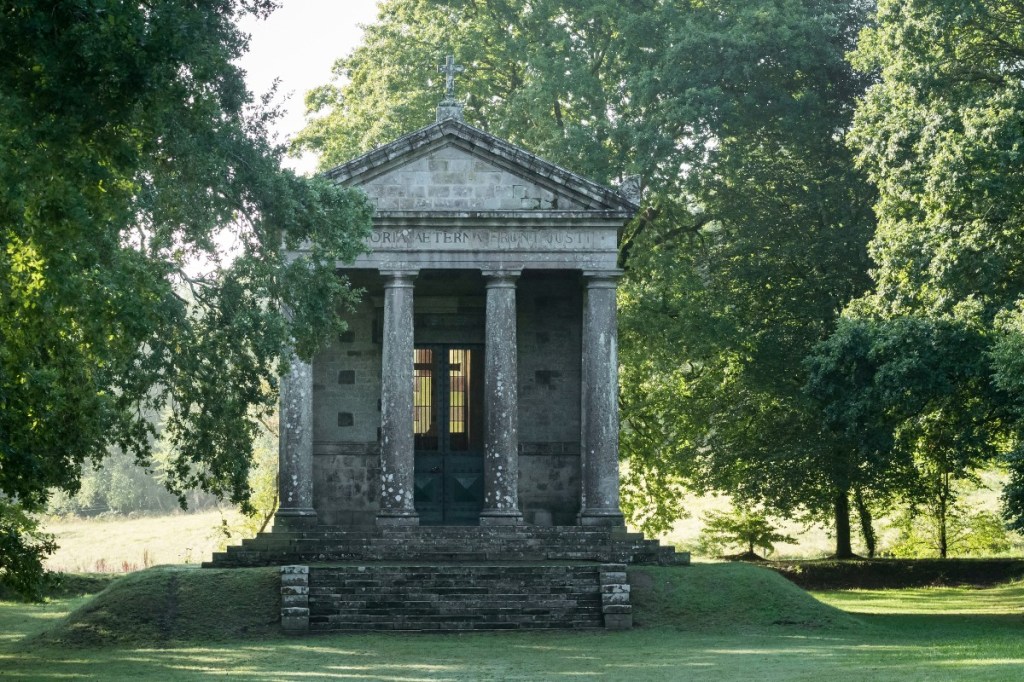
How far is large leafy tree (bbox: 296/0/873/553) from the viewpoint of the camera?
123ft

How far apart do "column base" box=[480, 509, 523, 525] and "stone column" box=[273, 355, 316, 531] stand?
3538 millimetres

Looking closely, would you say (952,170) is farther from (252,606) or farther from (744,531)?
(744,531)

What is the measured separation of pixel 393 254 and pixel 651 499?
1736 centimetres

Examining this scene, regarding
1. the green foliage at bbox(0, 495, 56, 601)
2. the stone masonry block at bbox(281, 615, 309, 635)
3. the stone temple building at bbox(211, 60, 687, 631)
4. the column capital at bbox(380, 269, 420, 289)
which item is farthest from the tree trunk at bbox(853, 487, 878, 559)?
the green foliage at bbox(0, 495, 56, 601)

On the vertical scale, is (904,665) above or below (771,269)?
below

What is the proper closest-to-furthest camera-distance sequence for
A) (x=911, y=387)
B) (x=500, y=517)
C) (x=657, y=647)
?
1. (x=657, y=647)
2. (x=911, y=387)
3. (x=500, y=517)

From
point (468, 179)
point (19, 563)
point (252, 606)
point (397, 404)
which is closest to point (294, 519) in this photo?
point (397, 404)

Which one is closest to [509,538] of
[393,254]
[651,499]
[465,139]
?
[393,254]

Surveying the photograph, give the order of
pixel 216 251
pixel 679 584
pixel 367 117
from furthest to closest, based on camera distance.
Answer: pixel 367 117 < pixel 679 584 < pixel 216 251

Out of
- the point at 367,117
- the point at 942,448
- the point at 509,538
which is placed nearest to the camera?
the point at 509,538

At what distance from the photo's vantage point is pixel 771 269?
129 ft

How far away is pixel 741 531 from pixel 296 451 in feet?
58.9

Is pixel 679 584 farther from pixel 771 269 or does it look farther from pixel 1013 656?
pixel 771 269

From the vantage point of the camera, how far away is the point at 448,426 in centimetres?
3331
